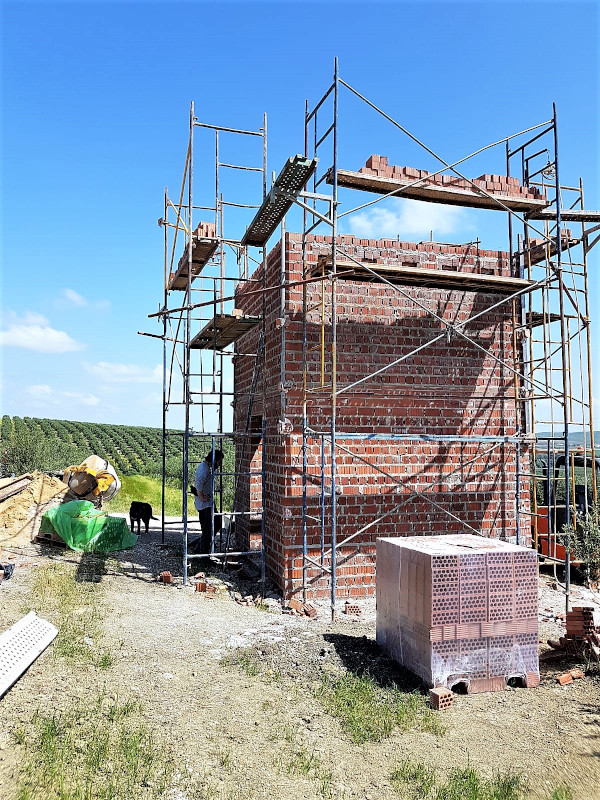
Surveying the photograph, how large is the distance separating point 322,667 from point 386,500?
11.2 ft

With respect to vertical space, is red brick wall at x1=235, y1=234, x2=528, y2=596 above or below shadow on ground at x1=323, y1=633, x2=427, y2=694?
above

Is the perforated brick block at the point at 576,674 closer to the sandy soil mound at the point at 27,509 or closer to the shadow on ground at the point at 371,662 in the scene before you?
the shadow on ground at the point at 371,662

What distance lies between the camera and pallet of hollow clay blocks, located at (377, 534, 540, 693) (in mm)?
5445

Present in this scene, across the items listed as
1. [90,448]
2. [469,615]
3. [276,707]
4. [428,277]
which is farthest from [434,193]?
[90,448]

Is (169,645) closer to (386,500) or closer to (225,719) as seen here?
(225,719)

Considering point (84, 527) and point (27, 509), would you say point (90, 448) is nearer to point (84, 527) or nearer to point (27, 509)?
point (27, 509)

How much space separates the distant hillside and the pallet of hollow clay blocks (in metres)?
22.6

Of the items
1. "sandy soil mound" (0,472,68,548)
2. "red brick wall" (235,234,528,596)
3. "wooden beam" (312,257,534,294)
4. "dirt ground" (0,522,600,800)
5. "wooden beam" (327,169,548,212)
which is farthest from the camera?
"sandy soil mound" (0,472,68,548)

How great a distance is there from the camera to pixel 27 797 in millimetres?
3615

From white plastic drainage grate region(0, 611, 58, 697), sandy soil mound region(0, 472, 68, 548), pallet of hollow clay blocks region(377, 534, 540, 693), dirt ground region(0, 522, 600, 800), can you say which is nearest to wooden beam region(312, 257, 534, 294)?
pallet of hollow clay blocks region(377, 534, 540, 693)

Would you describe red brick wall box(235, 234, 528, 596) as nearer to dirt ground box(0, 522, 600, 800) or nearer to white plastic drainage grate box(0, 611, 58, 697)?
dirt ground box(0, 522, 600, 800)

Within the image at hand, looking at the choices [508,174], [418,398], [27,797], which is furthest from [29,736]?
[508,174]

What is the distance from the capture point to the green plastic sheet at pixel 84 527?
10.6 m

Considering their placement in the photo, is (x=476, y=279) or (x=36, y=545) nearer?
(x=476, y=279)
